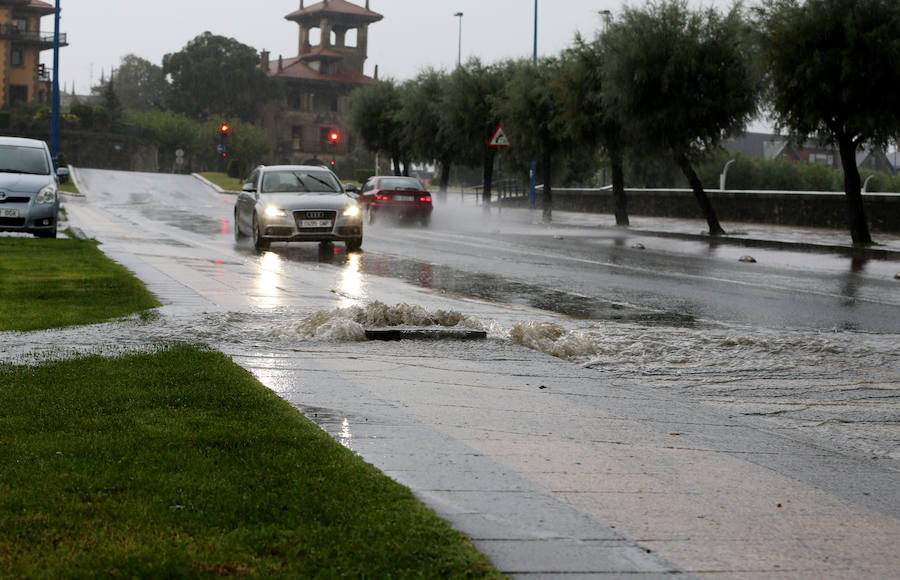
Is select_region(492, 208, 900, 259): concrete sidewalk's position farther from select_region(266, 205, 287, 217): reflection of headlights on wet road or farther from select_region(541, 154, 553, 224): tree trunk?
select_region(266, 205, 287, 217): reflection of headlights on wet road

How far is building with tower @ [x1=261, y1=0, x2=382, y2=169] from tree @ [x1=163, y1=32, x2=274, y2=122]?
14.7 feet

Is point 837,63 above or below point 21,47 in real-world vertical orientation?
below

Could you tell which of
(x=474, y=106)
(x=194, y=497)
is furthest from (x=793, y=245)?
(x=474, y=106)

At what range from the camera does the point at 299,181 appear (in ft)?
76.3

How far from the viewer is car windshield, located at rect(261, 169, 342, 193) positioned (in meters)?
23.0

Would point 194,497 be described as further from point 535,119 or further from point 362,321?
point 535,119

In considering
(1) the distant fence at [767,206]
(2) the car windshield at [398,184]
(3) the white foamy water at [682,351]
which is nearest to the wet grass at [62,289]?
(3) the white foamy water at [682,351]

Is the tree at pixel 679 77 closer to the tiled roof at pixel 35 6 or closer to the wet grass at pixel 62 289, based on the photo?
the wet grass at pixel 62 289

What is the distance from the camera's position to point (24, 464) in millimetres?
4617

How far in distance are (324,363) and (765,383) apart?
3.08 metres

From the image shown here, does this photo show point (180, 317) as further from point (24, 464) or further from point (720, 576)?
point (720, 576)

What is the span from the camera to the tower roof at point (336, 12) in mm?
119500

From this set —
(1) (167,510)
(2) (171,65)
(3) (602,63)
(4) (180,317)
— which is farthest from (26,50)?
(1) (167,510)

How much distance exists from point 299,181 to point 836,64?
12.2 meters
